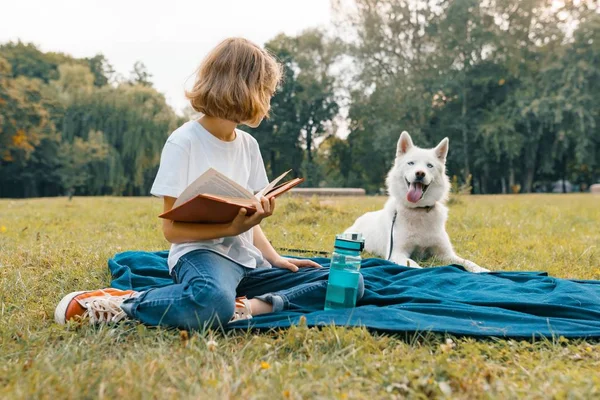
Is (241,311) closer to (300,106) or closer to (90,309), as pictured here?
(90,309)

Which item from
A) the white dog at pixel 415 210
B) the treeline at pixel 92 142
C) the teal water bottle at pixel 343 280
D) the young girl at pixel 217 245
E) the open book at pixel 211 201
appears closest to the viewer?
→ the open book at pixel 211 201

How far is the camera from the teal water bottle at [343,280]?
2932 mm

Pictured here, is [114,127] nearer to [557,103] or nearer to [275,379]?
[557,103]

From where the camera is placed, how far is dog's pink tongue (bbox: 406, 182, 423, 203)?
Answer: 5023 millimetres

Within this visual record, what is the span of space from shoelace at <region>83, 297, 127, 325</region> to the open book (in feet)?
1.87

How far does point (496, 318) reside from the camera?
9.34ft

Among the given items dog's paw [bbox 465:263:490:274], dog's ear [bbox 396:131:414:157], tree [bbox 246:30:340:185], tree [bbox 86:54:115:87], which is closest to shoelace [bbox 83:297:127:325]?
dog's paw [bbox 465:263:490:274]

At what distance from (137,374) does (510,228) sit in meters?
6.27

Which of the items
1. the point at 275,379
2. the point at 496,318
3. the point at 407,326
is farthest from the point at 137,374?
the point at 496,318

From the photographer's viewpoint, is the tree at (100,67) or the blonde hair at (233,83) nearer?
the blonde hair at (233,83)

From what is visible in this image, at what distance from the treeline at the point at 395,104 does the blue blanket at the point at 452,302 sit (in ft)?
84.0

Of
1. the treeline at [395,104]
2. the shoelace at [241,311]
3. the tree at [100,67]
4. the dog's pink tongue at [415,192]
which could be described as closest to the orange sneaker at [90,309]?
the shoelace at [241,311]

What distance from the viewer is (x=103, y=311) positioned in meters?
2.70

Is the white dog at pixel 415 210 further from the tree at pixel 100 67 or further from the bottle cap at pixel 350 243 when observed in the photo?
the tree at pixel 100 67
